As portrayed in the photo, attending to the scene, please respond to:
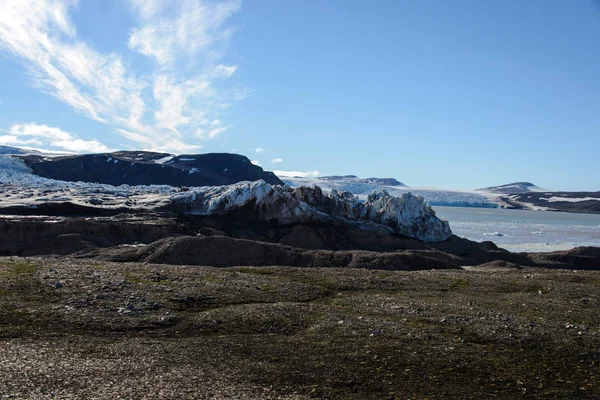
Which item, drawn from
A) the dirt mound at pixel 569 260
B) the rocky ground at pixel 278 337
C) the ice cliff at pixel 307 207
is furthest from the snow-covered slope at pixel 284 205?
the rocky ground at pixel 278 337

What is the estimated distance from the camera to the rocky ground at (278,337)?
11.8 metres

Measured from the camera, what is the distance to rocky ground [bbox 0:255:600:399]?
11.8 metres

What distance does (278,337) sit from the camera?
616 inches

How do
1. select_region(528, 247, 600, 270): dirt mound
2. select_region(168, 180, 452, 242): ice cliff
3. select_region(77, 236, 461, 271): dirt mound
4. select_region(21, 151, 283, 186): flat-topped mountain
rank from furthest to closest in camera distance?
select_region(21, 151, 283, 186): flat-topped mountain, select_region(168, 180, 452, 242): ice cliff, select_region(528, 247, 600, 270): dirt mound, select_region(77, 236, 461, 271): dirt mound

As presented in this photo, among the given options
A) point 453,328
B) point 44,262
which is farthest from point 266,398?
point 44,262

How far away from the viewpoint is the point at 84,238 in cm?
4703

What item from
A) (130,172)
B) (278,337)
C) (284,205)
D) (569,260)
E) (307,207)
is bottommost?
(569,260)

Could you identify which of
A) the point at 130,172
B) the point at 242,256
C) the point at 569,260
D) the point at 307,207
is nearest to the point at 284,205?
the point at 307,207

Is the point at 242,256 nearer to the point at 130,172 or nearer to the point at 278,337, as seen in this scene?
the point at 278,337

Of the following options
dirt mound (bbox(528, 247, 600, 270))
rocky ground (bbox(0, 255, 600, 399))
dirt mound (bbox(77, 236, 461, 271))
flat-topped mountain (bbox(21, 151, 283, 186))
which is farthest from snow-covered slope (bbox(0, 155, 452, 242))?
flat-topped mountain (bbox(21, 151, 283, 186))

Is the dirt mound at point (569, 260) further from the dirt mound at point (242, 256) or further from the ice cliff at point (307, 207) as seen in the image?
the dirt mound at point (242, 256)

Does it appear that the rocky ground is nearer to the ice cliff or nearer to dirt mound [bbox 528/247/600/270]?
dirt mound [bbox 528/247/600/270]

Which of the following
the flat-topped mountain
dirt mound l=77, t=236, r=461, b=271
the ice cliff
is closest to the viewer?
dirt mound l=77, t=236, r=461, b=271

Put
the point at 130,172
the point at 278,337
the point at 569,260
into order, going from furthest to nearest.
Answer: the point at 130,172
the point at 569,260
the point at 278,337
